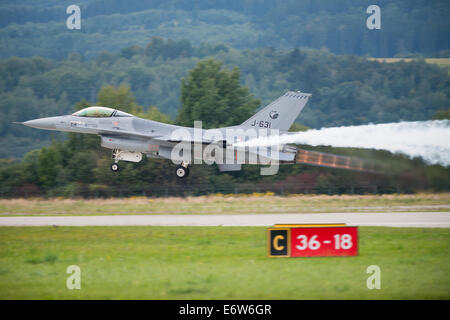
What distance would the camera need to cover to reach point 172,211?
3030 cm

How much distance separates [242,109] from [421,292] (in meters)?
46.9

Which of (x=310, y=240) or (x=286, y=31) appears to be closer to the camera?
(x=310, y=240)

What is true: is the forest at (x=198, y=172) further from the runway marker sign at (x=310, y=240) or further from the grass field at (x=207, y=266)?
the runway marker sign at (x=310, y=240)

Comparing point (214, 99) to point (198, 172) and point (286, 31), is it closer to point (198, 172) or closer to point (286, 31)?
point (198, 172)

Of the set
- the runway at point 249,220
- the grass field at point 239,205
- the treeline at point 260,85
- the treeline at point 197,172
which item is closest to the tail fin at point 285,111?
the runway at point 249,220

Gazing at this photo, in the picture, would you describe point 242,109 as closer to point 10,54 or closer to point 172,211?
point 172,211

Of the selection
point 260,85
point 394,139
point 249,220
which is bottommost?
point 249,220

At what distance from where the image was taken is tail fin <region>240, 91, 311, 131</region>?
2694 centimetres

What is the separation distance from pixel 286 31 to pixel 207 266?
172318 mm

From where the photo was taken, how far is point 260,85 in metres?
115

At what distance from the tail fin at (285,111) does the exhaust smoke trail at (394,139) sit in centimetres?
82

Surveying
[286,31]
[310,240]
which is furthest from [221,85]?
[286,31]

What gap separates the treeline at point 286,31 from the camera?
148875 mm

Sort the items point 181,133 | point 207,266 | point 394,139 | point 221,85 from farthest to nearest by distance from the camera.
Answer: point 221,85 → point 181,133 → point 394,139 → point 207,266
